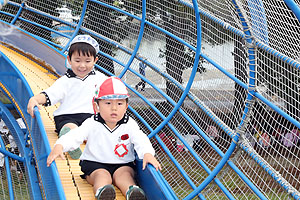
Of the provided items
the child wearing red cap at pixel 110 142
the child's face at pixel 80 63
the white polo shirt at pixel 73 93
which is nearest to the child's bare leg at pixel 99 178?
the child wearing red cap at pixel 110 142

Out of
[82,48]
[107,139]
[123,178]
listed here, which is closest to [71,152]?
[107,139]

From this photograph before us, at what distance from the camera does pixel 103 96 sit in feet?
9.25

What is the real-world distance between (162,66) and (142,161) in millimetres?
2146

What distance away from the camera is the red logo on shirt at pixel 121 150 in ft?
9.72

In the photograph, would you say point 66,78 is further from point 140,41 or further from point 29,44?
point 29,44

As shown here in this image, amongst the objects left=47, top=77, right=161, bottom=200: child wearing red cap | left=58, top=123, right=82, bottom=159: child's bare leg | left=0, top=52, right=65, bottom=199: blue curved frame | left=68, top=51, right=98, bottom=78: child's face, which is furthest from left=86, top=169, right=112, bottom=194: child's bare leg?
left=68, top=51, right=98, bottom=78: child's face

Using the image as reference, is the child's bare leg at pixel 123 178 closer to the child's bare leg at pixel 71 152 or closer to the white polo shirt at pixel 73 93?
the child's bare leg at pixel 71 152

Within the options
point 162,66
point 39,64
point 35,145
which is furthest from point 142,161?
point 39,64

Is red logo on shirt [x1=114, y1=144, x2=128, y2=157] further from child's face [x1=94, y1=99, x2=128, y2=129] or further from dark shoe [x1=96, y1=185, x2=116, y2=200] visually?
dark shoe [x1=96, y1=185, x2=116, y2=200]

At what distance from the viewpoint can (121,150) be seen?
9.77 feet

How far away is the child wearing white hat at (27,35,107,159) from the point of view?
372 centimetres

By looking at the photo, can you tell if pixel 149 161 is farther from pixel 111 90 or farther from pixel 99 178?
pixel 111 90

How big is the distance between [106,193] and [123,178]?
0.28 m

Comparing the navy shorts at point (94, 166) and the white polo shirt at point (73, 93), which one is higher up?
the white polo shirt at point (73, 93)
